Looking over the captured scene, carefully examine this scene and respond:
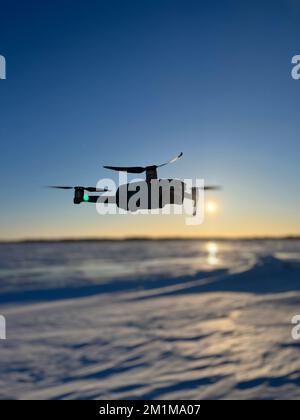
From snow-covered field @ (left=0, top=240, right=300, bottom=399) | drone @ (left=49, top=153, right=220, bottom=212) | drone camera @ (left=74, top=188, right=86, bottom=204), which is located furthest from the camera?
snow-covered field @ (left=0, top=240, right=300, bottom=399)

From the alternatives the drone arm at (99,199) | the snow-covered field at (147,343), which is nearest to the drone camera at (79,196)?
the drone arm at (99,199)

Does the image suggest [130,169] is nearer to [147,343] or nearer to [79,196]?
[79,196]

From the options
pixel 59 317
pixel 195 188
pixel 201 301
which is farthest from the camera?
pixel 201 301

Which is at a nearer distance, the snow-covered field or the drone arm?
the drone arm

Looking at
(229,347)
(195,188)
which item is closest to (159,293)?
(229,347)

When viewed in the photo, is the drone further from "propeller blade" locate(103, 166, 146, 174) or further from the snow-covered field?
the snow-covered field

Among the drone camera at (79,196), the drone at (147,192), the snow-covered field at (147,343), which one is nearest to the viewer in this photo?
the drone at (147,192)

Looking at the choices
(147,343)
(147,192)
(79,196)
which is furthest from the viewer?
(147,343)

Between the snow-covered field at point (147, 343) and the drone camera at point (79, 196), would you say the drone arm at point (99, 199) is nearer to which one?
the drone camera at point (79, 196)


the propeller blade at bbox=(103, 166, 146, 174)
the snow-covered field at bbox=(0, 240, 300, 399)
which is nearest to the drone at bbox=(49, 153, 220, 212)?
the propeller blade at bbox=(103, 166, 146, 174)

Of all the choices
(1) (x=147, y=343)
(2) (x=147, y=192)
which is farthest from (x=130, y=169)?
(1) (x=147, y=343)
